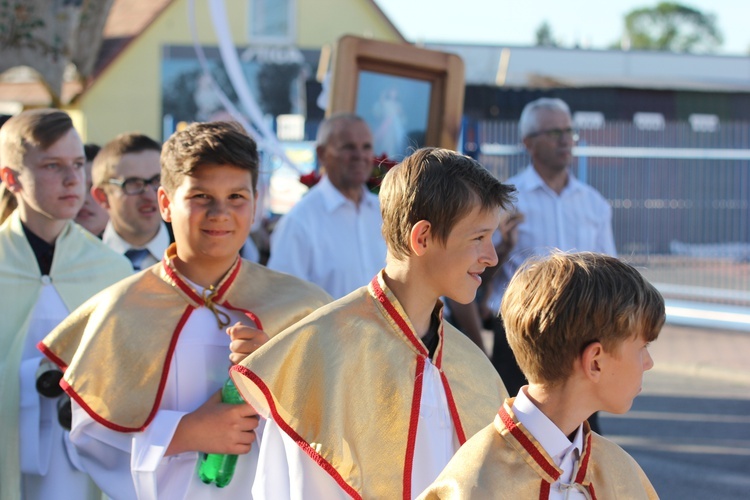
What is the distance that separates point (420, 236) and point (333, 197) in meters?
2.72

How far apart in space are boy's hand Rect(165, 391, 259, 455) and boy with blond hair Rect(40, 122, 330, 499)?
0.02 metres

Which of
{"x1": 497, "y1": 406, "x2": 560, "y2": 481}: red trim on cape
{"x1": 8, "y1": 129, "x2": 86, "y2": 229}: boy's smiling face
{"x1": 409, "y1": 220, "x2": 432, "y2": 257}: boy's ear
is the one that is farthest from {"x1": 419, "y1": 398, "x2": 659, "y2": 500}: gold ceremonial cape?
{"x1": 8, "y1": 129, "x2": 86, "y2": 229}: boy's smiling face

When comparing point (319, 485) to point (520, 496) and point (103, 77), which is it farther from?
point (103, 77)

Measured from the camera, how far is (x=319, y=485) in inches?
114

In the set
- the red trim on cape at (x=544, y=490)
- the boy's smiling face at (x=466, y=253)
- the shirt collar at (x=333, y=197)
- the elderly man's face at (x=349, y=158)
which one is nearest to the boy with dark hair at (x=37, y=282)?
the shirt collar at (x=333, y=197)

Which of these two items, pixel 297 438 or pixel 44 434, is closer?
pixel 297 438

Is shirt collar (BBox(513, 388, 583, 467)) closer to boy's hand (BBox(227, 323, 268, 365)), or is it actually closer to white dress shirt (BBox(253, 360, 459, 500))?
white dress shirt (BBox(253, 360, 459, 500))

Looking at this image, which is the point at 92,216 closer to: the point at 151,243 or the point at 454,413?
the point at 151,243

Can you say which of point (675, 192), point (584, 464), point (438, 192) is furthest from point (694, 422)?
point (675, 192)

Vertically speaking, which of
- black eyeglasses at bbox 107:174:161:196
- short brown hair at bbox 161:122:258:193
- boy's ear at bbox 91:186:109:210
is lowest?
boy's ear at bbox 91:186:109:210

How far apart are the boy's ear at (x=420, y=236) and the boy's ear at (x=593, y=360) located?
0.64 metres

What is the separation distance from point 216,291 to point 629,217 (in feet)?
45.6

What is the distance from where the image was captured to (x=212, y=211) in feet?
11.3

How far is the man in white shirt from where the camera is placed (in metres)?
5.45
